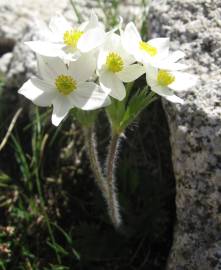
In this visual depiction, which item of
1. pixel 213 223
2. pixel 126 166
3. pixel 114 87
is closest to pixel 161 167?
pixel 126 166

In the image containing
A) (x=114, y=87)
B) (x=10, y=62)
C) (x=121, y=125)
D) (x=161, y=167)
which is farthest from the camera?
(x=10, y=62)

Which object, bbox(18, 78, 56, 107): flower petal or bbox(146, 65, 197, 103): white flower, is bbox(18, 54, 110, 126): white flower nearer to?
bbox(18, 78, 56, 107): flower petal

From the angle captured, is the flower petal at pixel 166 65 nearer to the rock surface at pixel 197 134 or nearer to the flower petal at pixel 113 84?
the flower petal at pixel 113 84

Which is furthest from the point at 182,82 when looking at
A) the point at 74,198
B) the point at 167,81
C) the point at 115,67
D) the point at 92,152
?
the point at 74,198

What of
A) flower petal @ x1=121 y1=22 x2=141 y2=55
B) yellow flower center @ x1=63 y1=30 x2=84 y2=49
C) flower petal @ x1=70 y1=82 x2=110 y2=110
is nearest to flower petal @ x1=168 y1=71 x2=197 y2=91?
flower petal @ x1=121 y1=22 x2=141 y2=55

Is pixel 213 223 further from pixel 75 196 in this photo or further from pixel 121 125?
pixel 75 196

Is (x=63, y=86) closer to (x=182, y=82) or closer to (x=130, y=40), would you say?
(x=130, y=40)
